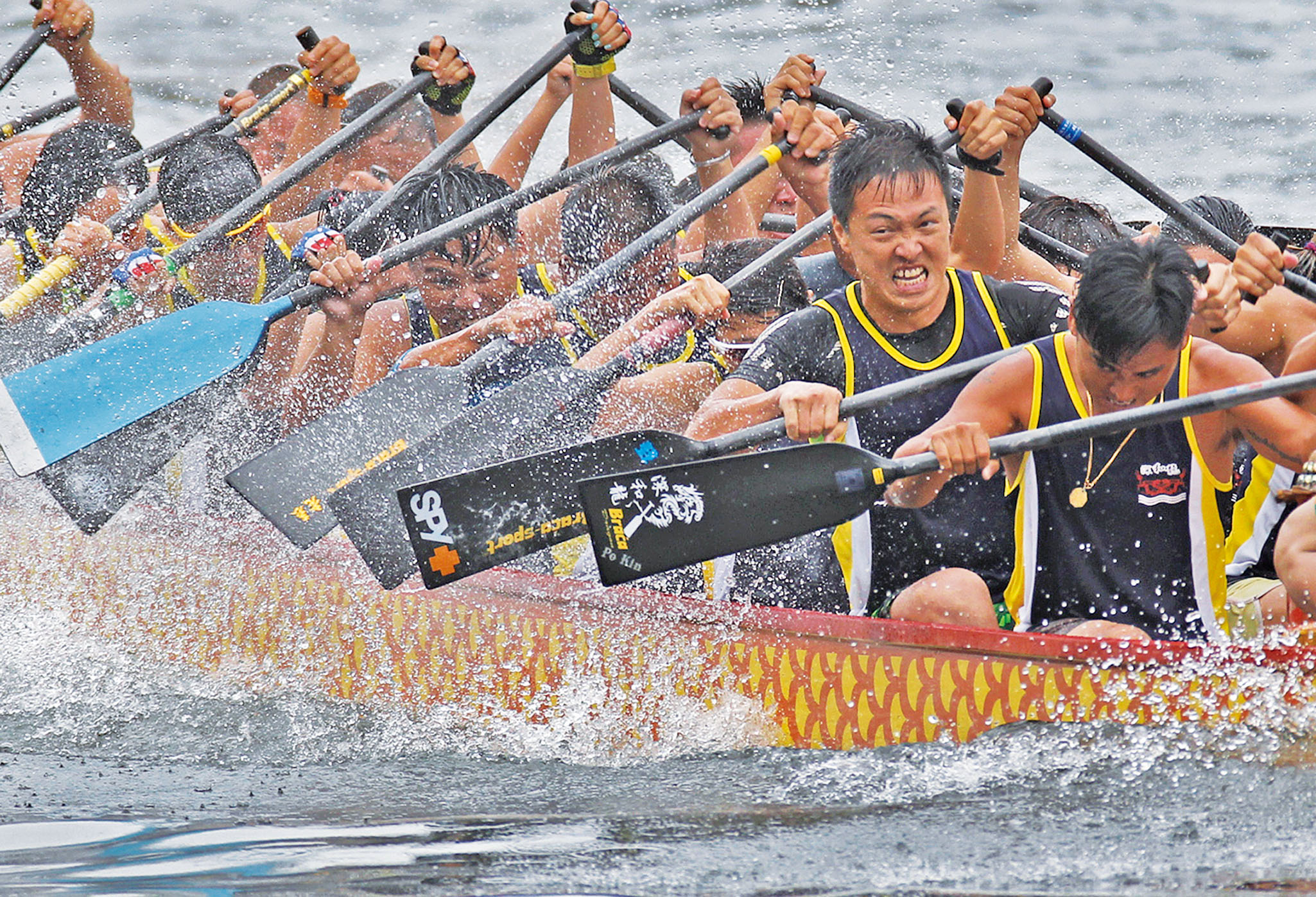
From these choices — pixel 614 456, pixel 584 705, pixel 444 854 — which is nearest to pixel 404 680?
pixel 584 705

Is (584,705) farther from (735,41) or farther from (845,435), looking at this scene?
(735,41)

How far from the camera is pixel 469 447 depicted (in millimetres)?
3182

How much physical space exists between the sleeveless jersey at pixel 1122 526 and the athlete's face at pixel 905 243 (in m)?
0.24

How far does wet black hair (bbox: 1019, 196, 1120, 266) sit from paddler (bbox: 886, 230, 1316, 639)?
47.3 inches

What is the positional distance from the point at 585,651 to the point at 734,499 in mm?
475

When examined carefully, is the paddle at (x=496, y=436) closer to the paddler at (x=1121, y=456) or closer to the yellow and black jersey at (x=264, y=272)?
the paddler at (x=1121, y=456)

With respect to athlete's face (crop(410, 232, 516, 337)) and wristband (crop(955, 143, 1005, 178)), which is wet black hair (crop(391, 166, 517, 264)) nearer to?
athlete's face (crop(410, 232, 516, 337))

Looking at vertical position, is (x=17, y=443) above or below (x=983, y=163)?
below

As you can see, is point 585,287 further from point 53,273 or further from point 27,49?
point 27,49

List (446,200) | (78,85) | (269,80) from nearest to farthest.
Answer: (446,200) → (78,85) → (269,80)

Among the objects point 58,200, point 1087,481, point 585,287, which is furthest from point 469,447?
point 58,200

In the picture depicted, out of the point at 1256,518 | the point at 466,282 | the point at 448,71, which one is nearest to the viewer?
the point at 1256,518

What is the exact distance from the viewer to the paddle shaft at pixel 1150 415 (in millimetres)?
2146

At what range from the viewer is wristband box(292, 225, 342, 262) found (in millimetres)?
3723
